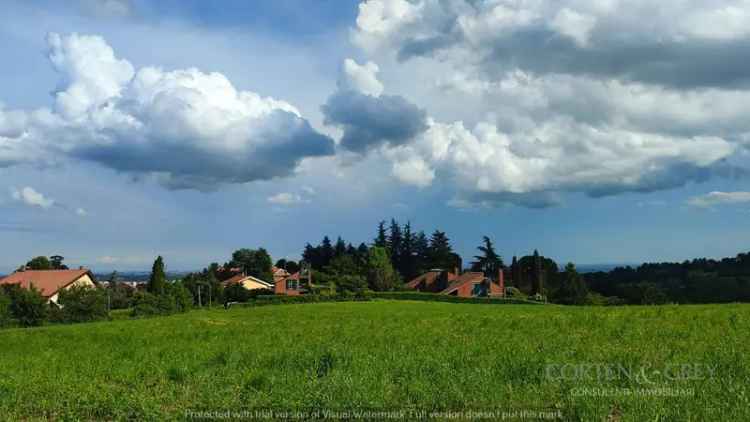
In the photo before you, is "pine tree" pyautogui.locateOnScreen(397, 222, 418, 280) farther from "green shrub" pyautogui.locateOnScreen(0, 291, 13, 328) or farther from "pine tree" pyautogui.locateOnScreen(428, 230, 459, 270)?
"green shrub" pyautogui.locateOnScreen(0, 291, 13, 328)

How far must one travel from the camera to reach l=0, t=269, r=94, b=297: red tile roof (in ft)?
267

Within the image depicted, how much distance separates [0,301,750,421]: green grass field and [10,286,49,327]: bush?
1658 inches

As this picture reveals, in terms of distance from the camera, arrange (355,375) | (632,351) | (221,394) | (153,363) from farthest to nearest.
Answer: (153,363) → (632,351) → (355,375) → (221,394)

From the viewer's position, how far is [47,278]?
83875 millimetres

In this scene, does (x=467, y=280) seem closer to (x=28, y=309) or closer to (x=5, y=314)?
(x=28, y=309)

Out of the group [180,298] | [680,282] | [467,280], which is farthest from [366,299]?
[680,282]

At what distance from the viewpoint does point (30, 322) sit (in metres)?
51.9

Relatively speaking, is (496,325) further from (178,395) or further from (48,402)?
(48,402)

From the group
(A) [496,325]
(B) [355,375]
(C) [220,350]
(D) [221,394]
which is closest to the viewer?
A: (D) [221,394]

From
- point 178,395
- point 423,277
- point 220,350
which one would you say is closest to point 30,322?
point 220,350

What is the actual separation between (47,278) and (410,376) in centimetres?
8792

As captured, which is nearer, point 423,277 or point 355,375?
point 355,375

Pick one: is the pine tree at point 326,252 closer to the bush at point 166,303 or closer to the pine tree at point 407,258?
the pine tree at point 407,258

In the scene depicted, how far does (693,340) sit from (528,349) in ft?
12.4
